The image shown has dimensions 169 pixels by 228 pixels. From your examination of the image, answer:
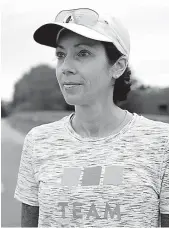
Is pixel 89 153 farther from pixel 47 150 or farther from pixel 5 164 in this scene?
pixel 5 164

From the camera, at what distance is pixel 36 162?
2.21m

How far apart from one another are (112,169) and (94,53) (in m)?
0.51

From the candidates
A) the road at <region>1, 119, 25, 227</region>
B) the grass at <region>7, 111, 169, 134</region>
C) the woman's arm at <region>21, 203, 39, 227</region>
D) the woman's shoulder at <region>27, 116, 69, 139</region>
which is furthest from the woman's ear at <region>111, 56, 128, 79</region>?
the grass at <region>7, 111, 169, 134</region>

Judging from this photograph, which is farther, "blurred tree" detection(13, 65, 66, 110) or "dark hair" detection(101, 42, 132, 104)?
"blurred tree" detection(13, 65, 66, 110)

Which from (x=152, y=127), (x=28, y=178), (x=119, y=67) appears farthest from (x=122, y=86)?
(x=28, y=178)

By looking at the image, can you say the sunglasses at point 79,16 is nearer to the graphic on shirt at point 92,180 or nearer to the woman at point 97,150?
the woman at point 97,150

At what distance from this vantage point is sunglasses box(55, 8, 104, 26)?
82.4 inches

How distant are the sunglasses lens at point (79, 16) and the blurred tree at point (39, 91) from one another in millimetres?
46751

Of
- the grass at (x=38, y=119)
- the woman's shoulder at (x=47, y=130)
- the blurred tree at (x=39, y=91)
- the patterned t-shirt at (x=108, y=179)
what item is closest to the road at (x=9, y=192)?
the grass at (x=38, y=119)

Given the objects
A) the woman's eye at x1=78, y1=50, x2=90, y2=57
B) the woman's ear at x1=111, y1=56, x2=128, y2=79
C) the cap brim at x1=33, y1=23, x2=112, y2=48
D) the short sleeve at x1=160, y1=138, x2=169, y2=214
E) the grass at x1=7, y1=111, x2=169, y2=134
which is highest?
the grass at x1=7, y1=111, x2=169, y2=134

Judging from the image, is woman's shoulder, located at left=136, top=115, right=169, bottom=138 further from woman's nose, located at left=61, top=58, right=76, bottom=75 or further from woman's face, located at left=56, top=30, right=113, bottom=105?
woman's nose, located at left=61, top=58, right=76, bottom=75

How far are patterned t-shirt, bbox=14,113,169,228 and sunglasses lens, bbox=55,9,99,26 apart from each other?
490 millimetres

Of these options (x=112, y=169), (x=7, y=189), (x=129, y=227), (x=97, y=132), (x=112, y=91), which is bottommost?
(x=7, y=189)

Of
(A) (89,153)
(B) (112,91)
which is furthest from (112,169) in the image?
(B) (112,91)
